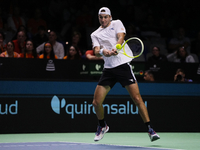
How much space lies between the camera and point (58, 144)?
→ 5.38 m

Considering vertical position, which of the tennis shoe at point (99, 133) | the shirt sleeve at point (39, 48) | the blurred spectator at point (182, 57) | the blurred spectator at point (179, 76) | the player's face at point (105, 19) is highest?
the player's face at point (105, 19)

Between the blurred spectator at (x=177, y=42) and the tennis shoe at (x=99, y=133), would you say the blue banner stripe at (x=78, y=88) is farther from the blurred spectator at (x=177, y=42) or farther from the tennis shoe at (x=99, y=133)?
the blurred spectator at (x=177, y=42)

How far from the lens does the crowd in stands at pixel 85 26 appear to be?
8867mm

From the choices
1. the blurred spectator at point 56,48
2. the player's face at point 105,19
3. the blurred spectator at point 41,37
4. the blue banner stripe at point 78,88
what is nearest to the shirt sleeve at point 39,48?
the blurred spectator at point 56,48

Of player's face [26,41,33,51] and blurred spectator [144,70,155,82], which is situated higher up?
player's face [26,41,33,51]

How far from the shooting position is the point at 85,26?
11.1m

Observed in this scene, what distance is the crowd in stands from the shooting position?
887 cm

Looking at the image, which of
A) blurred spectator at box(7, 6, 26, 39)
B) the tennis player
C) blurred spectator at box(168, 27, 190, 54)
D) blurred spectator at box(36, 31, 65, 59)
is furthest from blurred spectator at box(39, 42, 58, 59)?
blurred spectator at box(168, 27, 190, 54)

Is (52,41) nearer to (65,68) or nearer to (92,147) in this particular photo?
(65,68)

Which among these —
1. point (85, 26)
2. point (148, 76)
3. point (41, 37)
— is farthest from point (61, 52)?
point (85, 26)

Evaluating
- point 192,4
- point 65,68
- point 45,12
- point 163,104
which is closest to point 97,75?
point 65,68

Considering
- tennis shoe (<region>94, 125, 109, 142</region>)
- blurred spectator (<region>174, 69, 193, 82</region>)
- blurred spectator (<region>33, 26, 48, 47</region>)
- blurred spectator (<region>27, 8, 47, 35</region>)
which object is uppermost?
blurred spectator (<region>27, 8, 47, 35</region>)

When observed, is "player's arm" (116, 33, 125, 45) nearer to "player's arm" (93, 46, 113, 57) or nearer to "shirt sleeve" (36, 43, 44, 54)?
"player's arm" (93, 46, 113, 57)

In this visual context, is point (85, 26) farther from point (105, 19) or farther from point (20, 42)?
point (105, 19)
